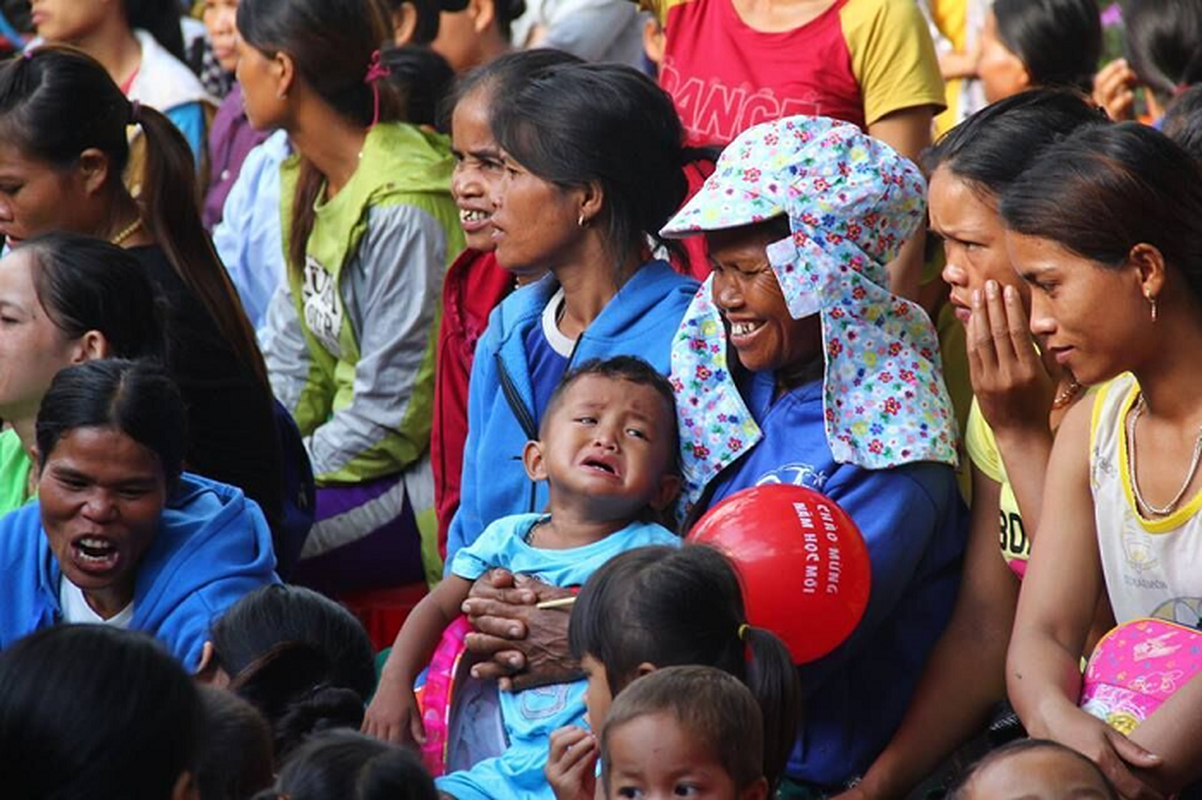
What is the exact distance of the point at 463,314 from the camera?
16.4ft

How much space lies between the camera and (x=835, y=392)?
3.78 metres

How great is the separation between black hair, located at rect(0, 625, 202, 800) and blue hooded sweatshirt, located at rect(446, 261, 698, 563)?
178 centimetres

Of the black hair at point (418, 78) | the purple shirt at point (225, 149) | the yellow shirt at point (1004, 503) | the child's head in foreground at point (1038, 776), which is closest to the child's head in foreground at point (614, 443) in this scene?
the yellow shirt at point (1004, 503)

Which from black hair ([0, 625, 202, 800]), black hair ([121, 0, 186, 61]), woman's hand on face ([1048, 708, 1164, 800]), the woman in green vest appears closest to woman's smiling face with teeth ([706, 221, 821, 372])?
woman's hand on face ([1048, 708, 1164, 800])

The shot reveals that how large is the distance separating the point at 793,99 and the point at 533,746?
1.89 meters

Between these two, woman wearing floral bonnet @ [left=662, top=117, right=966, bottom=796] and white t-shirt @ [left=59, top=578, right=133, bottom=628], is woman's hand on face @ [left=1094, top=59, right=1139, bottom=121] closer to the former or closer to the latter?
woman wearing floral bonnet @ [left=662, top=117, right=966, bottom=796]

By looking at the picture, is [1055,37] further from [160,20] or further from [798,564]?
[160,20]

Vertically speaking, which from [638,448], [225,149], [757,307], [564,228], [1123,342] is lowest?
[225,149]

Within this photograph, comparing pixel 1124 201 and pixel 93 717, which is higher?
pixel 1124 201

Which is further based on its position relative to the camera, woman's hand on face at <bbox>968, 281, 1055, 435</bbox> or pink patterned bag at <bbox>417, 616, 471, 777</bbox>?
pink patterned bag at <bbox>417, 616, 471, 777</bbox>

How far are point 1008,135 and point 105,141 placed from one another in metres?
2.29

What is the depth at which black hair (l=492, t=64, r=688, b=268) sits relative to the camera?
14.4ft

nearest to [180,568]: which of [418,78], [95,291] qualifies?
[95,291]

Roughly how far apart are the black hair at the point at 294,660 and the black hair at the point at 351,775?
0.60m
